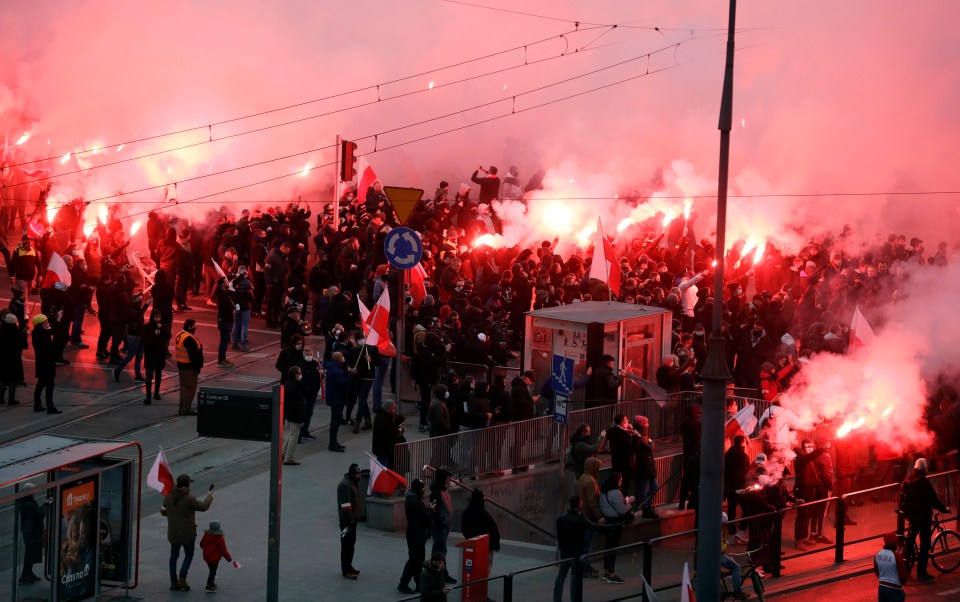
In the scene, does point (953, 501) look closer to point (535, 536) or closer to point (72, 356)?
point (535, 536)

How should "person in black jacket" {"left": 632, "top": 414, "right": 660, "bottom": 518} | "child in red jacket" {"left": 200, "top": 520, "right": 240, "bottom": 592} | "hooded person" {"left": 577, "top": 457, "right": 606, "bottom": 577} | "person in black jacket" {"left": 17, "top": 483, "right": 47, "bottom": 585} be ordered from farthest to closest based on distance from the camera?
"person in black jacket" {"left": 632, "top": 414, "right": 660, "bottom": 518} < "hooded person" {"left": 577, "top": 457, "right": 606, "bottom": 577} < "child in red jacket" {"left": 200, "top": 520, "right": 240, "bottom": 592} < "person in black jacket" {"left": 17, "top": 483, "right": 47, "bottom": 585}

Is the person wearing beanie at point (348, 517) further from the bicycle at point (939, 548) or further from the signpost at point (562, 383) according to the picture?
the bicycle at point (939, 548)

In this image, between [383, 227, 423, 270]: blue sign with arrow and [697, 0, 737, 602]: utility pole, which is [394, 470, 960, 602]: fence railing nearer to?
[697, 0, 737, 602]: utility pole

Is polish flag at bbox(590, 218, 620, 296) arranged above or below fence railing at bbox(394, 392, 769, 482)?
above

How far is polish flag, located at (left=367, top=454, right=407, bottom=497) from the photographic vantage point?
1494 centimetres

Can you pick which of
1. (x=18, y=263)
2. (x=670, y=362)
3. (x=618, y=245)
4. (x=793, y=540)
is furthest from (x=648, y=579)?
(x=618, y=245)

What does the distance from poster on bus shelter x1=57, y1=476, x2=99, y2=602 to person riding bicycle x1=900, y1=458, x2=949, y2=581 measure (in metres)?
8.76

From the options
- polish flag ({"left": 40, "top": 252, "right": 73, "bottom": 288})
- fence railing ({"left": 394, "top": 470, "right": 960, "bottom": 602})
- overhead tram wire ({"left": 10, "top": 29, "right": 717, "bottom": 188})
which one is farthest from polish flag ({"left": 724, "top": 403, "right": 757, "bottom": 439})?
overhead tram wire ({"left": 10, "top": 29, "right": 717, "bottom": 188})

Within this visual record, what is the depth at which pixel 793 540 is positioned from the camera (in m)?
15.4

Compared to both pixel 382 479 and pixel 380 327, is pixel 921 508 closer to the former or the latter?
pixel 382 479

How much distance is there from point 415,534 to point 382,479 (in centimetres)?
160

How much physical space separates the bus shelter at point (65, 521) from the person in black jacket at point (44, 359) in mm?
4898

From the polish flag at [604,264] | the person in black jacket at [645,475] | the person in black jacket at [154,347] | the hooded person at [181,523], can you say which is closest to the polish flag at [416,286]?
the polish flag at [604,264]

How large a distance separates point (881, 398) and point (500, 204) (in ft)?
40.6
